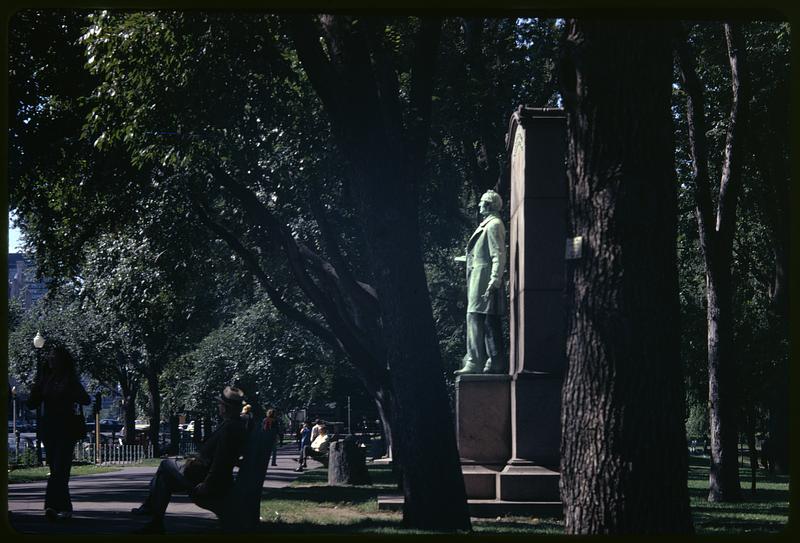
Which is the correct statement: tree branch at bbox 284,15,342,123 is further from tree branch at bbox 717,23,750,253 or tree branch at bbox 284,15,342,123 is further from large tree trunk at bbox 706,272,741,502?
large tree trunk at bbox 706,272,741,502

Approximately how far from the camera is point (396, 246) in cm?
1073

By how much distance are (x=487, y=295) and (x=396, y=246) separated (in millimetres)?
2486

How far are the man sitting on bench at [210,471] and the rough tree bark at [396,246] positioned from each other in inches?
90.0

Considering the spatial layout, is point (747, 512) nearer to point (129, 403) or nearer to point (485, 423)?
point (485, 423)

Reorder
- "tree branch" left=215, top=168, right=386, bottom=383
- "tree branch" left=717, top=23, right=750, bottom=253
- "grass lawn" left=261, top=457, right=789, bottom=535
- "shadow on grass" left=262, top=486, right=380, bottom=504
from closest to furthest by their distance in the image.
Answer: "grass lawn" left=261, top=457, right=789, bottom=535 → "shadow on grass" left=262, top=486, right=380, bottom=504 → "tree branch" left=717, top=23, right=750, bottom=253 → "tree branch" left=215, top=168, right=386, bottom=383

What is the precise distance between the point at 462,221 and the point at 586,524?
16229 millimetres

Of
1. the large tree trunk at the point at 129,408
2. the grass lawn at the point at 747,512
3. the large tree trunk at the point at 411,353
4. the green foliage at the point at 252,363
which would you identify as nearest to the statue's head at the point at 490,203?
the large tree trunk at the point at 411,353

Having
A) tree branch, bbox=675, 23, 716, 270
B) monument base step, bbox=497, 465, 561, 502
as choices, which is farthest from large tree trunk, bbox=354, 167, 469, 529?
tree branch, bbox=675, 23, 716, 270

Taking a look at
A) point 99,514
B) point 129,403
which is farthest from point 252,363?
point 99,514

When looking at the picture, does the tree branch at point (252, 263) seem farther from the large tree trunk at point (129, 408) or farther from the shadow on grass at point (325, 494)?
the shadow on grass at point (325, 494)

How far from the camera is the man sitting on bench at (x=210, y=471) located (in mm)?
8414

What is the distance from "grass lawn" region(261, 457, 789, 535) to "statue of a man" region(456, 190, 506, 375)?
6.52 ft

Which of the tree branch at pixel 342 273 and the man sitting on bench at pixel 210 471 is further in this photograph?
the tree branch at pixel 342 273

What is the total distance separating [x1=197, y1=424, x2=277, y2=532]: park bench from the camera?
837 cm
